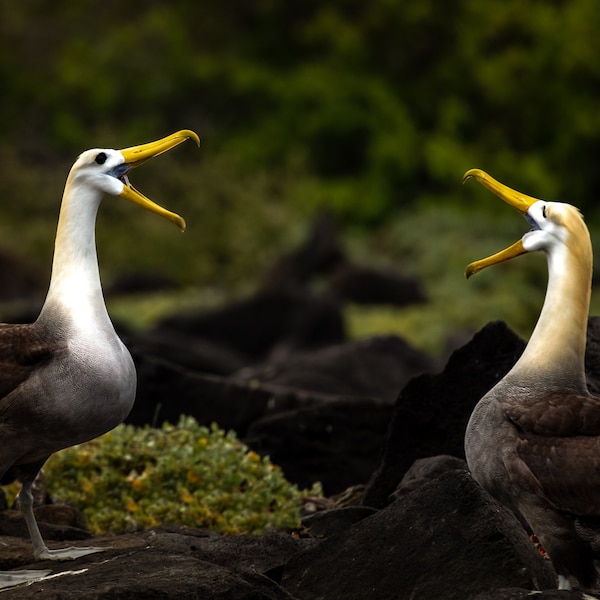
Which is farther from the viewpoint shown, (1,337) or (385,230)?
(385,230)

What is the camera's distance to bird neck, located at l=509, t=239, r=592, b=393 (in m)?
5.14

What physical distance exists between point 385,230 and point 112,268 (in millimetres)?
6699

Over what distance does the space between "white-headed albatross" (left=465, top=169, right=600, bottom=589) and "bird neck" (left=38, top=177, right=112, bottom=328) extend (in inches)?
64.8

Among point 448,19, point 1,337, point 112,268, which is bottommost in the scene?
point 112,268

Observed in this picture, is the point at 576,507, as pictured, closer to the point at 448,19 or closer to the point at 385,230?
the point at 385,230

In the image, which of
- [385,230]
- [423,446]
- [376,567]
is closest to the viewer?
[376,567]

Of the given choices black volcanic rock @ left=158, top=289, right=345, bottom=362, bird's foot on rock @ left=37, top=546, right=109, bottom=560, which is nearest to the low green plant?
bird's foot on rock @ left=37, top=546, right=109, bottom=560

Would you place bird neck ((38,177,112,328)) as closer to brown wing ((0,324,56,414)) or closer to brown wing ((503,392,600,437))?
brown wing ((0,324,56,414))

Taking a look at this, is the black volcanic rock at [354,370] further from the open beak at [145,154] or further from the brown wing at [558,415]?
the brown wing at [558,415]

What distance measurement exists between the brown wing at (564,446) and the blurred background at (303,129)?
15642 mm

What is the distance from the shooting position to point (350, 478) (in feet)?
26.1

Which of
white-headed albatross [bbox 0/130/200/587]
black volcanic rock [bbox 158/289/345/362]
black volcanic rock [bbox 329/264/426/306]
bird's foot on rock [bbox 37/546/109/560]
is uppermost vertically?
white-headed albatross [bbox 0/130/200/587]

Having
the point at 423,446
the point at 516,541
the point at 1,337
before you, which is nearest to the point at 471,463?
the point at 516,541

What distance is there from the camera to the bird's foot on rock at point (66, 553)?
5.50 metres
